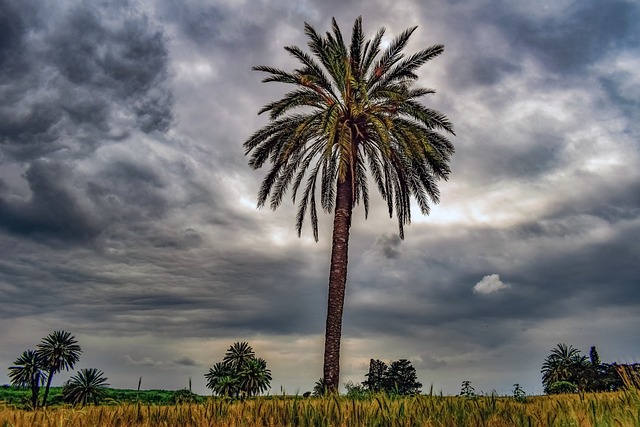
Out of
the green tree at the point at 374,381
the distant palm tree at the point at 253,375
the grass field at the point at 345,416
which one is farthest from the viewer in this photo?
the distant palm tree at the point at 253,375

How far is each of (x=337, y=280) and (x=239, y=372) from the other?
36.8 metres

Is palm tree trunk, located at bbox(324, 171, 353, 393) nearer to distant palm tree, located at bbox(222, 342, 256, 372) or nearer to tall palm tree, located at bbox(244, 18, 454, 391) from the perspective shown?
tall palm tree, located at bbox(244, 18, 454, 391)

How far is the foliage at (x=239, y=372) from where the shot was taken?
51.0 m

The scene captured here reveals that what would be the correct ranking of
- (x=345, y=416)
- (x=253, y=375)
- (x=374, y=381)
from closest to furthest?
(x=345, y=416)
(x=374, y=381)
(x=253, y=375)

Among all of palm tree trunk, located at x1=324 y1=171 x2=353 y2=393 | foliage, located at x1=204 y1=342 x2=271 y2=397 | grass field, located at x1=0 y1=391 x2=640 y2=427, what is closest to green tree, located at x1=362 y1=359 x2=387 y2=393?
grass field, located at x1=0 y1=391 x2=640 y2=427

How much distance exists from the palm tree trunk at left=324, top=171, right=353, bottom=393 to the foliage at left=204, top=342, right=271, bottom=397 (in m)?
28.9

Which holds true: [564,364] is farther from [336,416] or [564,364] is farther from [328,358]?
[336,416]

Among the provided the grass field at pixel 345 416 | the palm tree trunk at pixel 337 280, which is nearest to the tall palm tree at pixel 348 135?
the palm tree trunk at pixel 337 280

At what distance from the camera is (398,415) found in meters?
4.21

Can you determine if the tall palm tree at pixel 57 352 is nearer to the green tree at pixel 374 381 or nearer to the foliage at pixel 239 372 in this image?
the foliage at pixel 239 372

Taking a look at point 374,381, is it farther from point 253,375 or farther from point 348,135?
point 253,375

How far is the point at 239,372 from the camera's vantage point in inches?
2170

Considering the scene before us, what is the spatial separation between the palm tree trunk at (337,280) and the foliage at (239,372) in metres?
28.9

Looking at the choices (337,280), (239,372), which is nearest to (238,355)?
(239,372)
